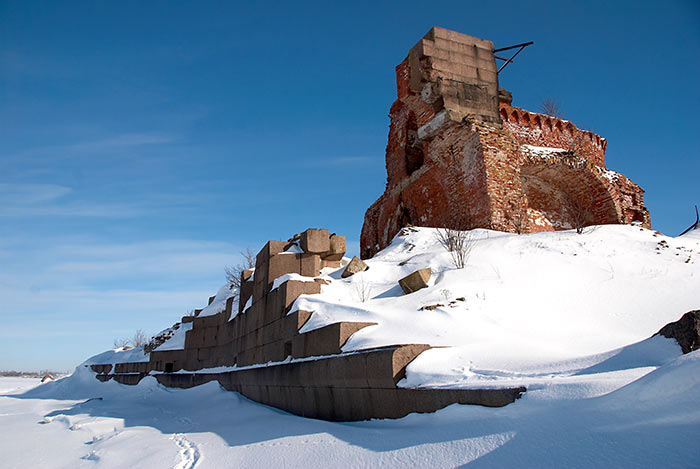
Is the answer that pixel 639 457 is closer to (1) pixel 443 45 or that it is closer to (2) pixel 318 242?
(2) pixel 318 242

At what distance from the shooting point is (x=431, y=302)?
5316 mm

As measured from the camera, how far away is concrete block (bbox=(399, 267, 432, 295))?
5.83 m

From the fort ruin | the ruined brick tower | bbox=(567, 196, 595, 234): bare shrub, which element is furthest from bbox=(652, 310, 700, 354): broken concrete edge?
bbox=(567, 196, 595, 234): bare shrub

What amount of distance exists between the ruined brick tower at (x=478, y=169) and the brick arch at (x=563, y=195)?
1.0 inches

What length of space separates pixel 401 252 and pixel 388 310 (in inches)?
103

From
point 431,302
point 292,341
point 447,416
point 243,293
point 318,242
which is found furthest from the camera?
point 243,293

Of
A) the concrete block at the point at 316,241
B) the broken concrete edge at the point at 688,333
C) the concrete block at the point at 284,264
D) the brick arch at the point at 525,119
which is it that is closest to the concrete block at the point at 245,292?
the concrete block at the point at 284,264

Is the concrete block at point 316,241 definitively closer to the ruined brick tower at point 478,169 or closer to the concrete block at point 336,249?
the concrete block at point 336,249

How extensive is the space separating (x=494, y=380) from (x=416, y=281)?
2.95 metres

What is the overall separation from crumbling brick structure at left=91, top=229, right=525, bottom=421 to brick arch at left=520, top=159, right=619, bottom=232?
6.72m

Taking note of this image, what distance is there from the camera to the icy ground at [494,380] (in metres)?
2.07

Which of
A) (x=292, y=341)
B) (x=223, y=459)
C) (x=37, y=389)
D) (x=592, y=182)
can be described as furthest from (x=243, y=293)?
(x=37, y=389)

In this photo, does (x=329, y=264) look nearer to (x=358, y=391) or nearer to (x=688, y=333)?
(x=358, y=391)

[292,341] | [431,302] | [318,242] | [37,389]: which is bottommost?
[37,389]
